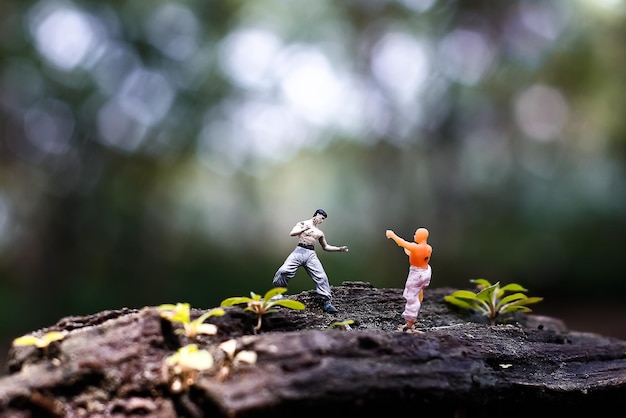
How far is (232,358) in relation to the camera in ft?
7.41

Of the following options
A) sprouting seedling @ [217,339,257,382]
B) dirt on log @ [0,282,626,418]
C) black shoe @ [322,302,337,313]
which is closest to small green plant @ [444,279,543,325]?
dirt on log @ [0,282,626,418]

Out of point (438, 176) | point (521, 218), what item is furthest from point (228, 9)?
point (521, 218)

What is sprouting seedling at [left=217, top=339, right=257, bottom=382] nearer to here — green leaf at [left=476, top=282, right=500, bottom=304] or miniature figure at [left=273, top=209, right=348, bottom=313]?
miniature figure at [left=273, top=209, right=348, bottom=313]

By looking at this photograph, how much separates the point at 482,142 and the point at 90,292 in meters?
9.46

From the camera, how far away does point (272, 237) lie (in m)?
11.2

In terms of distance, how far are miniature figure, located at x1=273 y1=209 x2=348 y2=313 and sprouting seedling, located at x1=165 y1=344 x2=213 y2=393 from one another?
1.05 meters

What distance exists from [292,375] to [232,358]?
0.29 m

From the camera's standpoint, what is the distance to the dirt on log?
Answer: 2.13 m

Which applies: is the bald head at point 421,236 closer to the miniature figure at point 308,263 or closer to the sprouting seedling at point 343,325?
the miniature figure at point 308,263

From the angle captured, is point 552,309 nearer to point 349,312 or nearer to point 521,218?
point 521,218

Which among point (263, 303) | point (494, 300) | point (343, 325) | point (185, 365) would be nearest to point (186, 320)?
point (185, 365)

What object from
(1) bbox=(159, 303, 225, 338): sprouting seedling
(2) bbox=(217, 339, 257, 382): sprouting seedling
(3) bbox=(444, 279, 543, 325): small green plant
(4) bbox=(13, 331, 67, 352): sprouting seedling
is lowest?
(4) bbox=(13, 331, 67, 352): sprouting seedling

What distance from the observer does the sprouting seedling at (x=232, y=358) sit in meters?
2.19

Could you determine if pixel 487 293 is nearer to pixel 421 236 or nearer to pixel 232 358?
pixel 421 236
